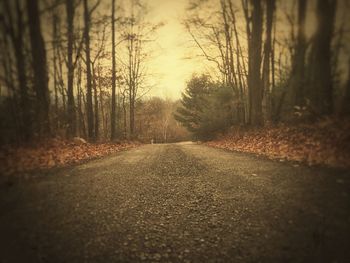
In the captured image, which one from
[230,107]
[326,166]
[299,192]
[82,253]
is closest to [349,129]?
[326,166]

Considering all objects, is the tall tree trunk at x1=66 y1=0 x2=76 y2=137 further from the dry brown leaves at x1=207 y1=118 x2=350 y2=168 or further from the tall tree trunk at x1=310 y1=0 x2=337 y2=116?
the tall tree trunk at x1=310 y1=0 x2=337 y2=116

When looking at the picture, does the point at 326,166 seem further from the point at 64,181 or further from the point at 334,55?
the point at 64,181

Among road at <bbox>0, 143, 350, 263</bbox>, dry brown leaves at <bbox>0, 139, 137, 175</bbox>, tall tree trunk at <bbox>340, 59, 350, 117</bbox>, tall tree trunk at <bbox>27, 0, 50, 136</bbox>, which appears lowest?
road at <bbox>0, 143, 350, 263</bbox>

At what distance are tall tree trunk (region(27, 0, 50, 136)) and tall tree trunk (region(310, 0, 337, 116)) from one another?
6.59 metres

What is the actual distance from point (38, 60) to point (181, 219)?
14.0 feet

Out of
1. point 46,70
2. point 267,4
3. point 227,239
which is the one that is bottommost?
point 227,239

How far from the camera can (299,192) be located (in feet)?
14.0

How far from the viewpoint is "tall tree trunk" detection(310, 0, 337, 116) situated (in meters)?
6.21

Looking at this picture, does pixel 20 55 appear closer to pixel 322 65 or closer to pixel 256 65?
pixel 322 65

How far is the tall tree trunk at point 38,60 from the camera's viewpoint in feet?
15.4

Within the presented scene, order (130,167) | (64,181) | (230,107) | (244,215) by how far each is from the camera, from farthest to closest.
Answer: (230,107) → (130,167) → (64,181) → (244,215)

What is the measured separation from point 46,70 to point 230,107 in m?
18.2

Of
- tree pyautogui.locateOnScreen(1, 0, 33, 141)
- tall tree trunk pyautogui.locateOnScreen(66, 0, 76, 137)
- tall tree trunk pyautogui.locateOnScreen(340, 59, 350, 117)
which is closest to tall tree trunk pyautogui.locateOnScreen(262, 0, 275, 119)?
tall tree trunk pyautogui.locateOnScreen(340, 59, 350, 117)

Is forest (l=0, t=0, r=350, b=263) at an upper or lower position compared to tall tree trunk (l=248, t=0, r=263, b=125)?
lower
